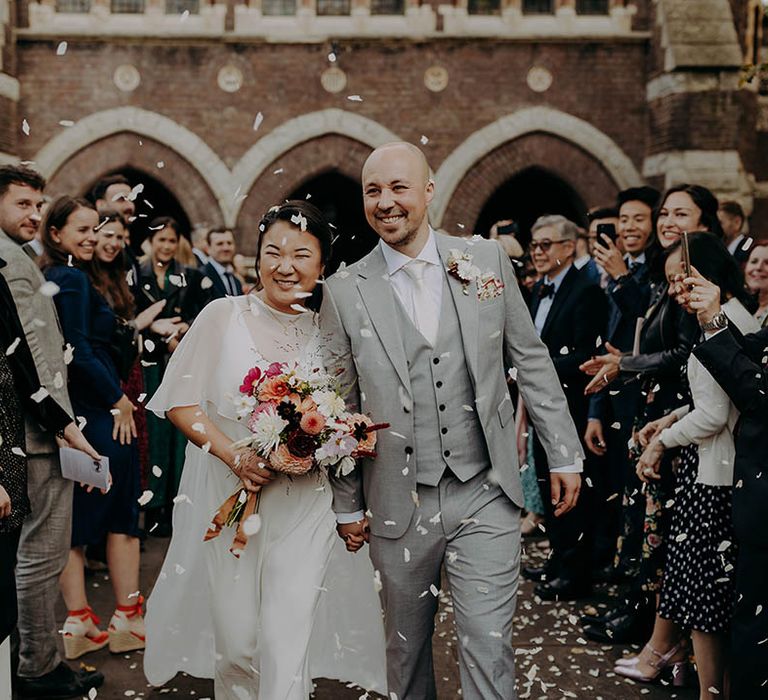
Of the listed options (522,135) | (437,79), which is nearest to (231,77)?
(437,79)

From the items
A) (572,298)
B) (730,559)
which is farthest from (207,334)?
(572,298)

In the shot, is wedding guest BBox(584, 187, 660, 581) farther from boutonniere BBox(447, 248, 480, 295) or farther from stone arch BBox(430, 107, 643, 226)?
stone arch BBox(430, 107, 643, 226)

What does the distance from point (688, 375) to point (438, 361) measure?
4.83 ft

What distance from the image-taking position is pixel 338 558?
179 inches

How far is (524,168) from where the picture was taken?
1590cm

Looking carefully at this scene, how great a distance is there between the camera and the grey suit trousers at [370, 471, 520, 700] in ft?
10.9

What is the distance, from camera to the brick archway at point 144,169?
1564cm

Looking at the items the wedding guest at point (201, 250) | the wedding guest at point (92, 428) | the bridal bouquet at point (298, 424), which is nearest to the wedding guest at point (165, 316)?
the wedding guest at point (201, 250)

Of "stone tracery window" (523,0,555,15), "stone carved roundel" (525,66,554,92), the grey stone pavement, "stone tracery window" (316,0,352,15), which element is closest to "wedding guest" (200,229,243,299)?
the grey stone pavement

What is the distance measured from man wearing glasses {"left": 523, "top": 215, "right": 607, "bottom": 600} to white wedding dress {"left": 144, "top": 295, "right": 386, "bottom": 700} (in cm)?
262

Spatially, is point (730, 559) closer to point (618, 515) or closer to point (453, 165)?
point (618, 515)

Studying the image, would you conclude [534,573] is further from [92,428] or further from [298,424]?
[298,424]

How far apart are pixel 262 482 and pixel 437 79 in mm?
13213

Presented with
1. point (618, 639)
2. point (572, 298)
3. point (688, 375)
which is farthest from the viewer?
point (572, 298)
